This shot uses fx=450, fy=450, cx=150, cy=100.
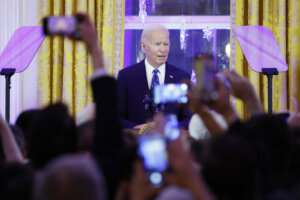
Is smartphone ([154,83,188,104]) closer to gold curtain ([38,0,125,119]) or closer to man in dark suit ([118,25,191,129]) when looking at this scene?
man in dark suit ([118,25,191,129])

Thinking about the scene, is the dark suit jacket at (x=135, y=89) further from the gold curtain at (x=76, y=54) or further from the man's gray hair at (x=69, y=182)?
the man's gray hair at (x=69, y=182)

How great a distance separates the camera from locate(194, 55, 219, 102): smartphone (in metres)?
1.19

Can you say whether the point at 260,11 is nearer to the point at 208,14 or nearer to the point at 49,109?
the point at 208,14

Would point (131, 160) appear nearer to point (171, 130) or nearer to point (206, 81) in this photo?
point (171, 130)

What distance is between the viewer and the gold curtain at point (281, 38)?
4375 millimetres

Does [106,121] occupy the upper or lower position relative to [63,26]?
lower

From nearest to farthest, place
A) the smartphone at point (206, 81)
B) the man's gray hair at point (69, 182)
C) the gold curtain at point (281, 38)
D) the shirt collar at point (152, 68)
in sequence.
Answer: the man's gray hair at point (69, 182), the smartphone at point (206, 81), the shirt collar at point (152, 68), the gold curtain at point (281, 38)

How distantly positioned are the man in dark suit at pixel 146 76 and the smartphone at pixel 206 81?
2475 millimetres

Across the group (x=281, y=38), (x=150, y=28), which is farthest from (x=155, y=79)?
(x=281, y=38)

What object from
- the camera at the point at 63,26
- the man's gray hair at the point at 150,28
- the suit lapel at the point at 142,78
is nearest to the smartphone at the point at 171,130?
the camera at the point at 63,26

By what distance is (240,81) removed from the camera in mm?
1584

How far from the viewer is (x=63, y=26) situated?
132 cm

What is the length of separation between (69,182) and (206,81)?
48 centimetres

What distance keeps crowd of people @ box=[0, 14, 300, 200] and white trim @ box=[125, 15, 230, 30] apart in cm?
323
